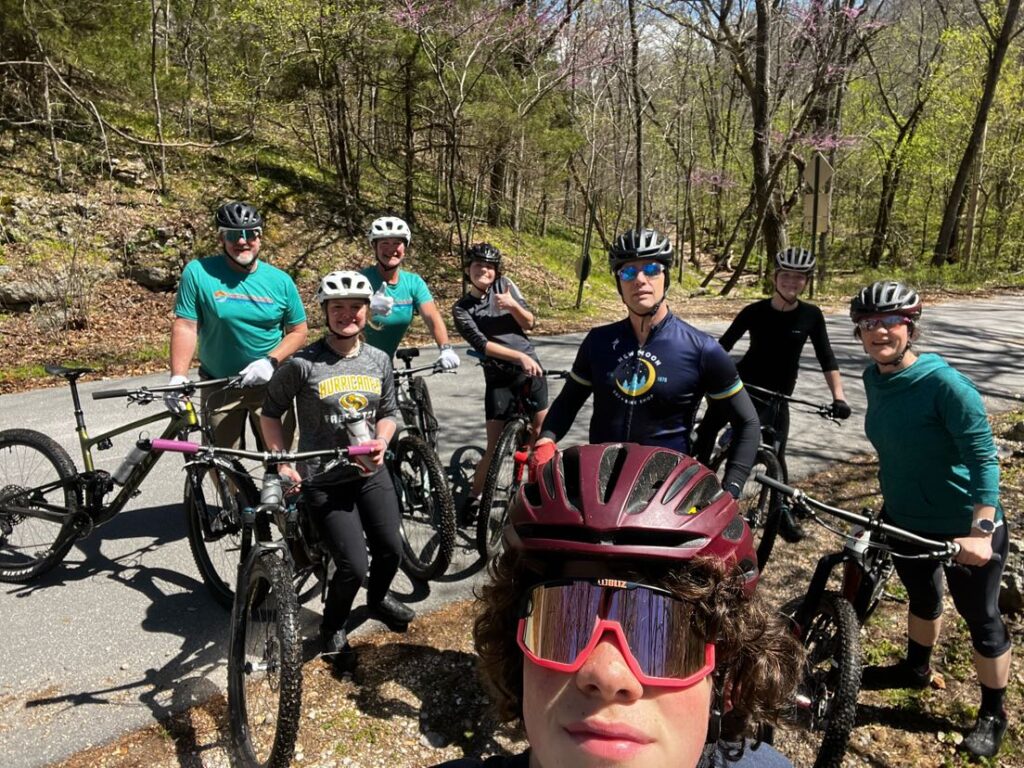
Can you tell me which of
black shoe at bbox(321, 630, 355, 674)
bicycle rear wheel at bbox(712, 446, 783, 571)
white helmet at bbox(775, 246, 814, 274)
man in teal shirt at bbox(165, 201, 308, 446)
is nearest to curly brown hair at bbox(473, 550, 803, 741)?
black shoe at bbox(321, 630, 355, 674)

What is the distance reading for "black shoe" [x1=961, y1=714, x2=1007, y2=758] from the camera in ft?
10.2

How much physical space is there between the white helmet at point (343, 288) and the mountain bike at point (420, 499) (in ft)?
2.88

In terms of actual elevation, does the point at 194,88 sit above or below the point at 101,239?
above

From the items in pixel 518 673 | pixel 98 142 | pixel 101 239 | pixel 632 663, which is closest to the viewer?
pixel 632 663

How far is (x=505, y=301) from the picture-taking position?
4988 mm

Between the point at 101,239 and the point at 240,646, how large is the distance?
13.6 m

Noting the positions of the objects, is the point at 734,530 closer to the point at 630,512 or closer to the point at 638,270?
the point at 630,512

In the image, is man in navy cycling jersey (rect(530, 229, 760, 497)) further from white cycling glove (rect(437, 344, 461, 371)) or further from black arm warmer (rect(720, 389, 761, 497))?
white cycling glove (rect(437, 344, 461, 371))

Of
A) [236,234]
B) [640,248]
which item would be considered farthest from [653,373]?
[236,234]

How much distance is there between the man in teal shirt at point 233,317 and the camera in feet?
13.9

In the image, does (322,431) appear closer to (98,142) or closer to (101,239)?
(101,239)

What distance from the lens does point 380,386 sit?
147 inches

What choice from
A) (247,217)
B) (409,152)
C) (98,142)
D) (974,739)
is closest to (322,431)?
(247,217)

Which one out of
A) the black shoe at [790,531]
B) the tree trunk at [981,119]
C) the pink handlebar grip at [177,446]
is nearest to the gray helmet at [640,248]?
the pink handlebar grip at [177,446]
